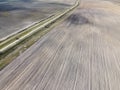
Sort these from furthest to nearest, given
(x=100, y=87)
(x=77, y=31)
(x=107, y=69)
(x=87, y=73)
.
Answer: (x=77, y=31) < (x=107, y=69) < (x=87, y=73) < (x=100, y=87)

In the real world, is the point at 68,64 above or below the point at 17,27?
above

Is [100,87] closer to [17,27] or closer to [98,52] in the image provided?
[98,52]

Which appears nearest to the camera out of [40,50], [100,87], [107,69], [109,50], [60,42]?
[100,87]

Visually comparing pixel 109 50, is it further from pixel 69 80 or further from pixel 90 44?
pixel 69 80

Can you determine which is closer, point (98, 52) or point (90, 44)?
point (98, 52)

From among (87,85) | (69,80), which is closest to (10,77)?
(69,80)

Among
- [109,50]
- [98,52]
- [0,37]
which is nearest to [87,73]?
[98,52]
